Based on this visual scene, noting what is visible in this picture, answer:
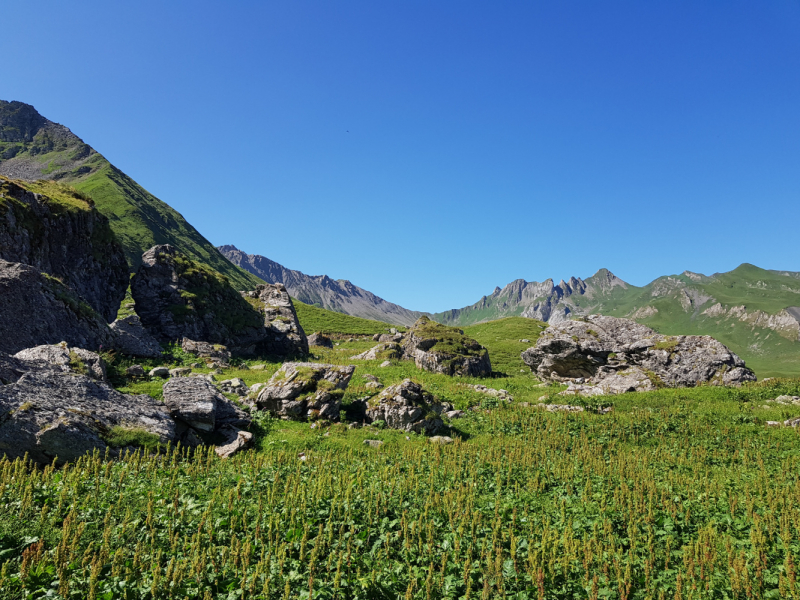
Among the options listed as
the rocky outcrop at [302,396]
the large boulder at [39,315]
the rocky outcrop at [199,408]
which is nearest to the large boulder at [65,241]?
the large boulder at [39,315]

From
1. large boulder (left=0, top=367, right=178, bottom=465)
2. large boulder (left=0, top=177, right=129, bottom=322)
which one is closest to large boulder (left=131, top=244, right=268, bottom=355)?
large boulder (left=0, top=177, right=129, bottom=322)

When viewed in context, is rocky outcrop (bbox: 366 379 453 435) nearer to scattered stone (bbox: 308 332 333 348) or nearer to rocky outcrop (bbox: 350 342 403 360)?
rocky outcrop (bbox: 350 342 403 360)

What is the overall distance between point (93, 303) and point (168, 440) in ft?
100

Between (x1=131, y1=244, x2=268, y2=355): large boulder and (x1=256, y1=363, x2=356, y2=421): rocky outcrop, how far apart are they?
82.1 ft

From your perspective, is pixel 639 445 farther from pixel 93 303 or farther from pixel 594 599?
pixel 93 303

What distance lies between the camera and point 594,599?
6.84 m

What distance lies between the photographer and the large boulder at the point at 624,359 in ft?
109

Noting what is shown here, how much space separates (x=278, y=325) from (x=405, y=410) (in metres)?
36.8

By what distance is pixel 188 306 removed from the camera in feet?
145

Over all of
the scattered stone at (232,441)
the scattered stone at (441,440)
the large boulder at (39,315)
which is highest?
the large boulder at (39,315)

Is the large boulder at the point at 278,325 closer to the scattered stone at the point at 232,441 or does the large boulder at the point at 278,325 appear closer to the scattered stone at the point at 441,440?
the scattered stone at the point at 232,441

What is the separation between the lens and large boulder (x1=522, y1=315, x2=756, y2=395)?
33.2m

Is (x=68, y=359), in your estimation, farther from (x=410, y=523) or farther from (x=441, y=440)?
(x=410, y=523)

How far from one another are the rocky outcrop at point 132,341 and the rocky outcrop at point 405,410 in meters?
20.5
